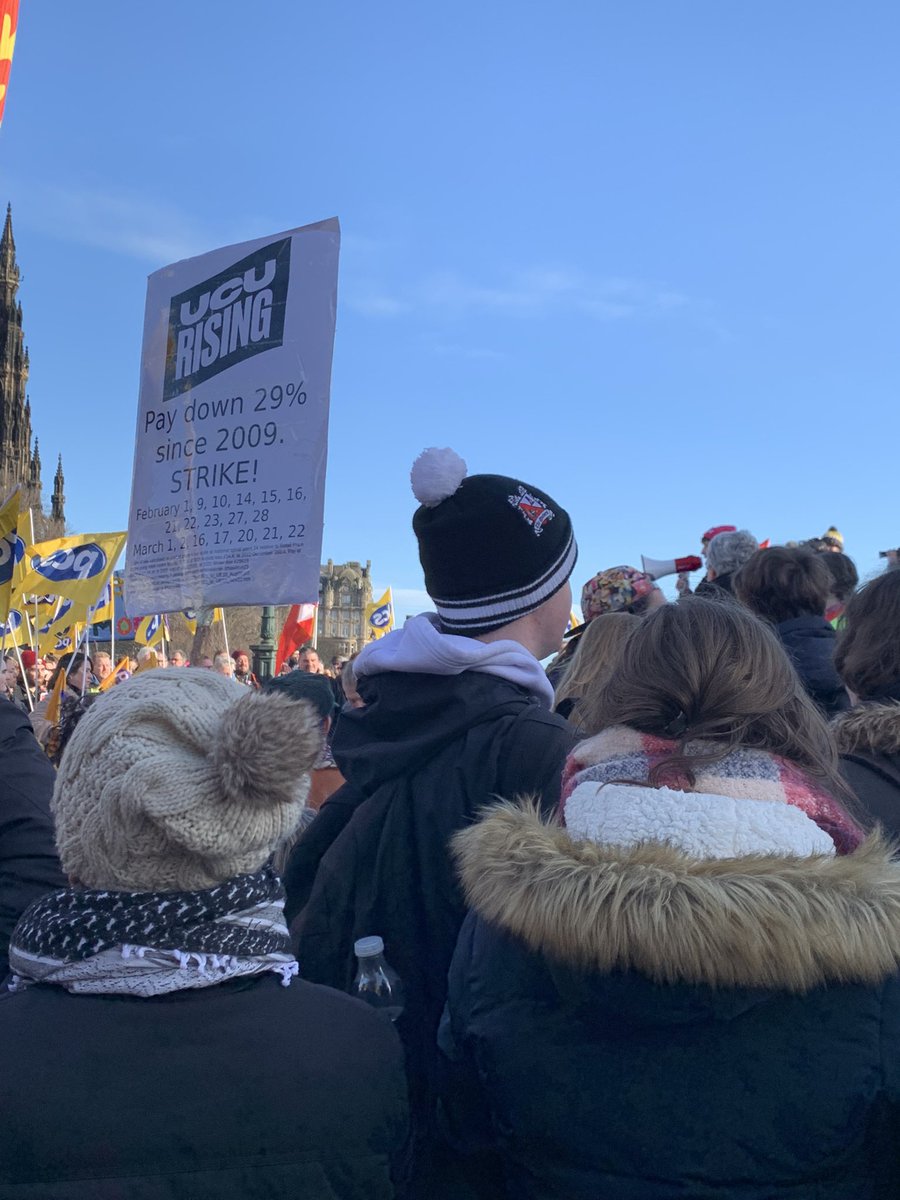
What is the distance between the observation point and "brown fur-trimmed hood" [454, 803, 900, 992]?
1490 mm

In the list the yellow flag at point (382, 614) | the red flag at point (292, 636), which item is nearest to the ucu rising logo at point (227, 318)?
the red flag at point (292, 636)

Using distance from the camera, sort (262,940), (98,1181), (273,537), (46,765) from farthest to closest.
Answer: (273,537), (46,765), (262,940), (98,1181)

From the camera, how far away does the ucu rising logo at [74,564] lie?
12344mm

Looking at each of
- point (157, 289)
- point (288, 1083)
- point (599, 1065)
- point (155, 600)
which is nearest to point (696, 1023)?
point (599, 1065)

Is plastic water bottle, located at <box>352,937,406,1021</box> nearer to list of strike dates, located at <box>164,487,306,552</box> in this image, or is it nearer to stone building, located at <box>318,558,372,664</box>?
list of strike dates, located at <box>164,487,306,552</box>

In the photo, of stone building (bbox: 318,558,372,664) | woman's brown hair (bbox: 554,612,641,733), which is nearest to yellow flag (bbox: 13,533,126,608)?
woman's brown hair (bbox: 554,612,641,733)

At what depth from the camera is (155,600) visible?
4738mm

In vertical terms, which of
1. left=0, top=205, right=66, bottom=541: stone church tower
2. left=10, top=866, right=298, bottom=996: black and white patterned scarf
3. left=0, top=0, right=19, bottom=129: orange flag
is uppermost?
left=0, top=205, right=66, bottom=541: stone church tower

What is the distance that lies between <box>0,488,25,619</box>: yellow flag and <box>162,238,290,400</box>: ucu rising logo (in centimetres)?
443

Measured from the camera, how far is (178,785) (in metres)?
1.61

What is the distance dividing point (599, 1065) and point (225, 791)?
0.66 m

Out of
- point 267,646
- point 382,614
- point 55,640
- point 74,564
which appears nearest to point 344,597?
point 382,614

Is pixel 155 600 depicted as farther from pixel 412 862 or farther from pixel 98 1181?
pixel 98 1181

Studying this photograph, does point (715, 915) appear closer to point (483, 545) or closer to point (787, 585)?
point (483, 545)
